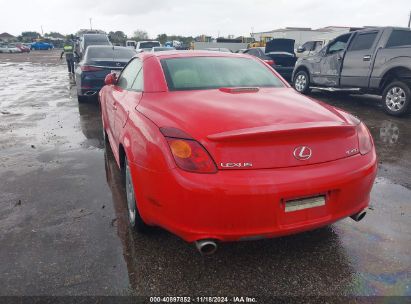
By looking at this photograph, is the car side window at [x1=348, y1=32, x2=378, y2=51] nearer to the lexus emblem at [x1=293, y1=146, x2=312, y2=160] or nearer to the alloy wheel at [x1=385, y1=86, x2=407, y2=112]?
the alloy wheel at [x1=385, y1=86, x2=407, y2=112]

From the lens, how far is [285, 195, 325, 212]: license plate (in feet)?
7.17

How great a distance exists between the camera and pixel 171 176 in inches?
85.7

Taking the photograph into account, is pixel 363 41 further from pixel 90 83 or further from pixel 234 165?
pixel 234 165

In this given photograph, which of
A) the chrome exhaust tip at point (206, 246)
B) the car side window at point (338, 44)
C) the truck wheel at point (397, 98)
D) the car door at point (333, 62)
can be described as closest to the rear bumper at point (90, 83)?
the car door at point (333, 62)

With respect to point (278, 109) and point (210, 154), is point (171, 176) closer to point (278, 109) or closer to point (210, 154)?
point (210, 154)

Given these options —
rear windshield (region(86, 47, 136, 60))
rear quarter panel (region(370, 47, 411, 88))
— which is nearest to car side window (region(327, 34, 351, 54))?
rear quarter panel (region(370, 47, 411, 88))

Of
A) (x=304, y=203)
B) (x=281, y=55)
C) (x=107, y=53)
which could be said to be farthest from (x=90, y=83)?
(x=281, y=55)

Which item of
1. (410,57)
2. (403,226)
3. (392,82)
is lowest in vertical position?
(403,226)

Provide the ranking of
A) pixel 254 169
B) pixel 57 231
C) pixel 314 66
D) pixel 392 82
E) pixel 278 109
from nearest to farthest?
pixel 254 169 < pixel 278 109 < pixel 57 231 < pixel 392 82 < pixel 314 66

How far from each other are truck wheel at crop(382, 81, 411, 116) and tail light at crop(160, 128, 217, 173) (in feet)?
22.6

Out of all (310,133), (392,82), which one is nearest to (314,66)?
(392,82)

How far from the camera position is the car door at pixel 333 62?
29.7 ft

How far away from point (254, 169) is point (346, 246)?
50.7 inches

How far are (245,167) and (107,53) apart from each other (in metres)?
8.36
